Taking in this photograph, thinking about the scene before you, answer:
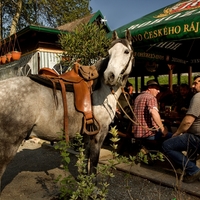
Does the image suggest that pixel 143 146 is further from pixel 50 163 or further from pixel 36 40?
pixel 36 40

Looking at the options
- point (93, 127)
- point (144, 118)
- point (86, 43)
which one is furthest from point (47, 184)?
point (86, 43)

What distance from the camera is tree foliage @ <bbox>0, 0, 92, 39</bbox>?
1683cm

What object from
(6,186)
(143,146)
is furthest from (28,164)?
(143,146)

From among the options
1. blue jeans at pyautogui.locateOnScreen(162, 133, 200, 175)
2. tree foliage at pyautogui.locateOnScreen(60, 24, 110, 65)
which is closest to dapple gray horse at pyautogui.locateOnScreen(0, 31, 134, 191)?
blue jeans at pyautogui.locateOnScreen(162, 133, 200, 175)

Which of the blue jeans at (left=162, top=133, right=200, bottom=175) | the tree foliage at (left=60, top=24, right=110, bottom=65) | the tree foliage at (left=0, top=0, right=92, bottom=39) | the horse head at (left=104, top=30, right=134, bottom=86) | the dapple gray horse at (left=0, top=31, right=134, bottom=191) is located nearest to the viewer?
the dapple gray horse at (left=0, top=31, right=134, bottom=191)

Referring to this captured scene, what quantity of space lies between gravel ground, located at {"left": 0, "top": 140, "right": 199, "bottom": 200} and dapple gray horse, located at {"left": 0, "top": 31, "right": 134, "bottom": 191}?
66cm

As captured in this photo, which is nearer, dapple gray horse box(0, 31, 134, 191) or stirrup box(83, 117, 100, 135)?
dapple gray horse box(0, 31, 134, 191)

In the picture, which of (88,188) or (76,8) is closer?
(88,188)

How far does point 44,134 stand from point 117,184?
5.18 ft

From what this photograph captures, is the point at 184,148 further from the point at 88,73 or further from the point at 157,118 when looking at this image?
the point at 88,73

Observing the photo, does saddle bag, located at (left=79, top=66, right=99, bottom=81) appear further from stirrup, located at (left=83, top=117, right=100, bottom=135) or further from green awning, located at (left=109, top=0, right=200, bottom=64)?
green awning, located at (left=109, top=0, right=200, bottom=64)

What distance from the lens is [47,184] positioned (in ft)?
12.5

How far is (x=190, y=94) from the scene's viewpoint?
6.02m

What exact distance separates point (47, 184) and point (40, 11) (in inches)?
619
